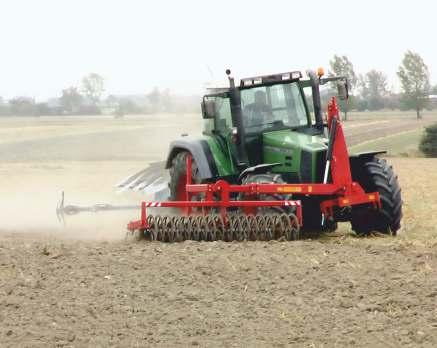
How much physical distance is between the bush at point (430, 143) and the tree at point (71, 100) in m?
52.4

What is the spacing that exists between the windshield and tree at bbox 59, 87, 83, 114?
7516cm

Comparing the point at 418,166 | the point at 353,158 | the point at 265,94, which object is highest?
the point at 265,94

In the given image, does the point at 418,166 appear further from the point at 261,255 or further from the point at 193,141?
the point at 261,255

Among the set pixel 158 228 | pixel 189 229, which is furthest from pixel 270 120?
pixel 158 228

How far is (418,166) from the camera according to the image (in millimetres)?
29844

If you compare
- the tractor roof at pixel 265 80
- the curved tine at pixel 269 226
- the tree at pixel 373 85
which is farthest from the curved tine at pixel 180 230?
the tree at pixel 373 85

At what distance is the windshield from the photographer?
11.3m

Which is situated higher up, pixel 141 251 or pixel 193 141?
pixel 193 141

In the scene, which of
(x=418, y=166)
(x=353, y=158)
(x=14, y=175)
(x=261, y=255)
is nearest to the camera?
(x=261, y=255)

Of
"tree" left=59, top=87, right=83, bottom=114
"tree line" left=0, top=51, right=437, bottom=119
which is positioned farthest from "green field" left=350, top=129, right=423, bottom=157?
"tree" left=59, top=87, right=83, bottom=114

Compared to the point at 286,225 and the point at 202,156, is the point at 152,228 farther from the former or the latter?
the point at 286,225

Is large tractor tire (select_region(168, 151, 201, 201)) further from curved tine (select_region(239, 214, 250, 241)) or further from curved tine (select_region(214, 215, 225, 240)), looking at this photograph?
curved tine (select_region(239, 214, 250, 241))

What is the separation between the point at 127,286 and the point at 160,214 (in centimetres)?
454

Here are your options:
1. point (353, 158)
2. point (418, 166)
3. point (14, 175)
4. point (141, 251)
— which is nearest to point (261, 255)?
point (141, 251)
